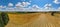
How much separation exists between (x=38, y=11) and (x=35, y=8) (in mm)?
26

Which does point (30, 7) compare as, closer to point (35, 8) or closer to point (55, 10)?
point (35, 8)

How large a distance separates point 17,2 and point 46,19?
0.24m

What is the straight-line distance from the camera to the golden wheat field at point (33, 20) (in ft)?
2.46

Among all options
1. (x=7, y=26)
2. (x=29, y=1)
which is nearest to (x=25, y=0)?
(x=29, y=1)

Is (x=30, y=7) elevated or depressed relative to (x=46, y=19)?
elevated

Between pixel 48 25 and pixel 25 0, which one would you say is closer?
pixel 25 0

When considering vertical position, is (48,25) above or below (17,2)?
below

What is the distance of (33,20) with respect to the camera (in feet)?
2.62

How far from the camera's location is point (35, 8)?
0.63 m

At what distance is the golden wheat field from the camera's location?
2.46ft

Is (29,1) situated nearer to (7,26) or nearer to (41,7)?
(41,7)

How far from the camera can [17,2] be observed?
63 cm

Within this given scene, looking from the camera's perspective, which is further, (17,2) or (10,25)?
(10,25)

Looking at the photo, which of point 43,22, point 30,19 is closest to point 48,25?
point 43,22
